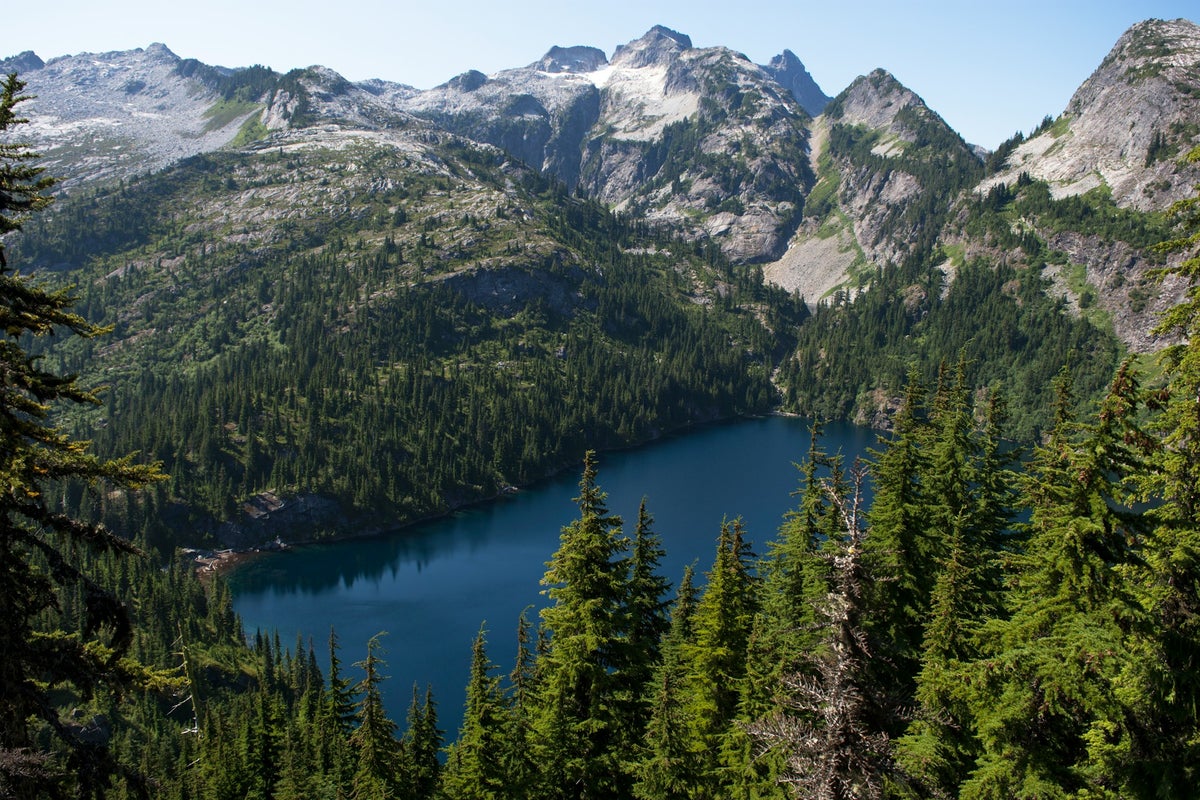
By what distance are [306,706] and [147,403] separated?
153710mm

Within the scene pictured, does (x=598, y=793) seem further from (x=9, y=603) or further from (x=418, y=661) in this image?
(x=418, y=661)

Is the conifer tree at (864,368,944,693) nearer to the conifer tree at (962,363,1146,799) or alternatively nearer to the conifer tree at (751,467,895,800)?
the conifer tree at (962,363,1146,799)

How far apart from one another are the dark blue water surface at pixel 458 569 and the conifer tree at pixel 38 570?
66.8 metres

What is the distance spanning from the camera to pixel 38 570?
1258cm

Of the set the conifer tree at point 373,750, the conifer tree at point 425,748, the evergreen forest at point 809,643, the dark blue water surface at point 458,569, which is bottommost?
the dark blue water surface at point 458,569

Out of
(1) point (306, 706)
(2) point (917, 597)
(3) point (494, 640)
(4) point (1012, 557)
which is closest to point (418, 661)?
(3) point (494, 640)

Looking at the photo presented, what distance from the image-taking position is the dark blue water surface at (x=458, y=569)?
97.1 meters

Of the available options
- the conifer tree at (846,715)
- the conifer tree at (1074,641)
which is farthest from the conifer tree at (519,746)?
the conifer tree at (846,715)

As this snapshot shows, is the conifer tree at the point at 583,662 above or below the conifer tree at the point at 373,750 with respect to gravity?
above

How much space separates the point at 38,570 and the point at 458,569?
4665 inches

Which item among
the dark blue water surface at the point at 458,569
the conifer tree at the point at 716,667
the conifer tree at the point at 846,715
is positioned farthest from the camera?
the dark blue water surface at the point at 458,569

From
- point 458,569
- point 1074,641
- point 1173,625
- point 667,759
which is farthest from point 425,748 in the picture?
point 458,569

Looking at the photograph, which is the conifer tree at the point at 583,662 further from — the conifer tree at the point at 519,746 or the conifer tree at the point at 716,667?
the conifer tree at the point at 716,667

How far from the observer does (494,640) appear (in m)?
97.9
